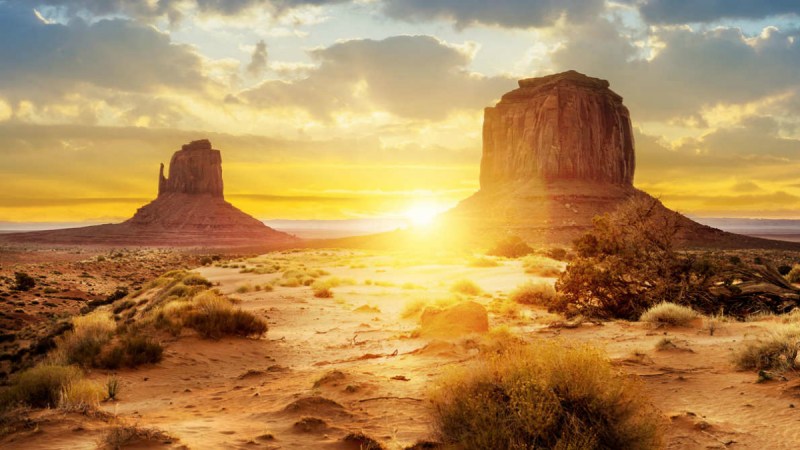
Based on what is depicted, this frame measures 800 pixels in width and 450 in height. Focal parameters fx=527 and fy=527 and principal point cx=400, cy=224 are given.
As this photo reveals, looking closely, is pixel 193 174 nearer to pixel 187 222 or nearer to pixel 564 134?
pixel 187 222

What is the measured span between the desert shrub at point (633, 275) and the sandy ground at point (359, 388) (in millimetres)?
1581

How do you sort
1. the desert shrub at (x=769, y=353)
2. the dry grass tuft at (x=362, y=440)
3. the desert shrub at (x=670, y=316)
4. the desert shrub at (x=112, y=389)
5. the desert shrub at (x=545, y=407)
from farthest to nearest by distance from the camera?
the desert shrub at (x=670, y=316) < the desert shrub at (x=112, y=389) < the desert shrub at (x=769, y=353) < the dry grass tuft at (x=362, y=440) < the desert shrub at (x=545, y=407)

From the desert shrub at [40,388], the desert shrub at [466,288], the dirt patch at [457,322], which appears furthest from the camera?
the desert shrub at [466,288]

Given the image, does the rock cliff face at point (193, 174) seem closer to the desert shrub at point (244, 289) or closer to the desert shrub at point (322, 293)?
the desert shrub at point (244, 289)

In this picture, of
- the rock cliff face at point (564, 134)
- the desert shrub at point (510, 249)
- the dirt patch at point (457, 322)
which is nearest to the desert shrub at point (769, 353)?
the dirt patch at point (457, 322)

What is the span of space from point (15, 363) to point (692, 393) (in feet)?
60.3

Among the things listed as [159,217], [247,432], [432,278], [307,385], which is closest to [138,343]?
[307,385]

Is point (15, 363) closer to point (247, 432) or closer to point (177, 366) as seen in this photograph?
point (177, 366)

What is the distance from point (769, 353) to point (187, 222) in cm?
13942

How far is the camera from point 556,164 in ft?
335

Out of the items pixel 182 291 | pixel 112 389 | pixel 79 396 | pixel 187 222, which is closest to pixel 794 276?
pixel 112 389

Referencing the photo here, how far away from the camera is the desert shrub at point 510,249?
163ft

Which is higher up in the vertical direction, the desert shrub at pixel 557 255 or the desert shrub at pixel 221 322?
the desert shrub at pixel 557 255

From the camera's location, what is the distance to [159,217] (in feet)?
450
